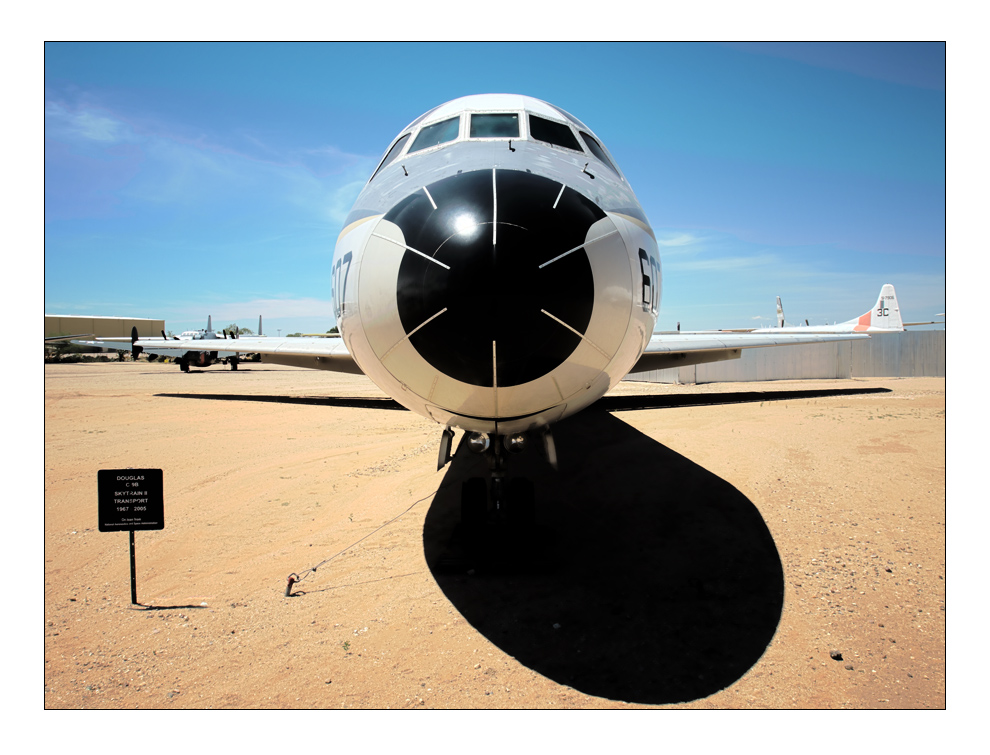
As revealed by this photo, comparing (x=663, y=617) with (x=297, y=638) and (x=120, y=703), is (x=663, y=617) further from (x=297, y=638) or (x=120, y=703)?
(x=120, y=703)

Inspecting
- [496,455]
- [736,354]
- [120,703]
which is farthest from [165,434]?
[736,354]

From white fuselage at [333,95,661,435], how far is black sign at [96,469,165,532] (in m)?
2.73

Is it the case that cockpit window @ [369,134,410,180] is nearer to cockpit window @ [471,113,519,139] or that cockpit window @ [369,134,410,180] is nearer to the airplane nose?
cockpit window @ [471,113,519,139]

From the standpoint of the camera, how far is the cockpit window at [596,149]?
171 inches

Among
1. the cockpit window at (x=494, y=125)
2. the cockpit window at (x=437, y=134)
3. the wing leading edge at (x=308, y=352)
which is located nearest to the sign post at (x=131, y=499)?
the wing leading edge at (x=308, y=352)

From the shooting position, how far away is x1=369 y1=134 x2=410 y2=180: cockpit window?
14.4 feet

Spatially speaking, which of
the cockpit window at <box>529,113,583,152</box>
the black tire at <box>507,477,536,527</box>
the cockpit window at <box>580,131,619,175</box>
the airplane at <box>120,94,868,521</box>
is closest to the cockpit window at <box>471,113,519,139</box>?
the airplane at <box>120,94,868,521</box>

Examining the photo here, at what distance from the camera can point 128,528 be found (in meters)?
4.38

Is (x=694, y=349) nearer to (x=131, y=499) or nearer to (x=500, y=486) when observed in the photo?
(x=500, y=486)

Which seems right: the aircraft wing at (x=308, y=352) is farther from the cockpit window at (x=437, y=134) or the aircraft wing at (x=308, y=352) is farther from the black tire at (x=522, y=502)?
the cockpit window at (x=437, y=134)

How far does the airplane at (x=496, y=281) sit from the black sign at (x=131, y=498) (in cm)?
273

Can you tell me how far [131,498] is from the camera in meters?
4.43

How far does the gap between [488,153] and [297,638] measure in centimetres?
390

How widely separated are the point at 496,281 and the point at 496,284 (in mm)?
15
